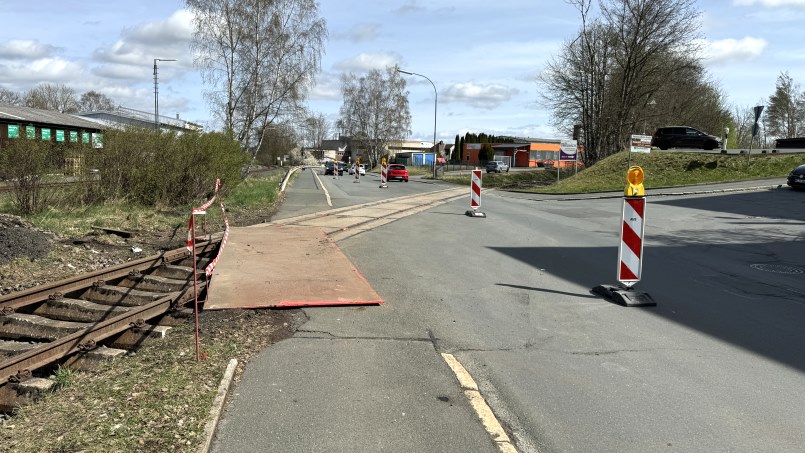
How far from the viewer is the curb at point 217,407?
3414 mm

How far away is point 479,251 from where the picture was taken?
11312 millimetres

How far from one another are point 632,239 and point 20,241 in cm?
895

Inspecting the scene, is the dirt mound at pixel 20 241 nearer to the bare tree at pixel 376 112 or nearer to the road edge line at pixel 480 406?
the road edge line at pixel 480 406

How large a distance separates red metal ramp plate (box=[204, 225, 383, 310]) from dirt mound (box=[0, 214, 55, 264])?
2.71 metres

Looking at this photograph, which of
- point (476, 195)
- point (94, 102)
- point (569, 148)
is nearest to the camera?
point (476, 195)

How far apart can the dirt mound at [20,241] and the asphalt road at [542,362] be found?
4853mm

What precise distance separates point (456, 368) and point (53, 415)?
3.00m

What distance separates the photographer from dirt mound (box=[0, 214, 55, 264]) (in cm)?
836

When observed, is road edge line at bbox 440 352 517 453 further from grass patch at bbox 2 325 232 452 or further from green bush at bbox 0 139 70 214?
green bush at bbox 0 139 70 214

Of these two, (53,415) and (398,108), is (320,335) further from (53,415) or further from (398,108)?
(398,108)

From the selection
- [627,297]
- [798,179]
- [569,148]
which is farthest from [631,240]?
[569,148]

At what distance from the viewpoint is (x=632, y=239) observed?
7.43 metres

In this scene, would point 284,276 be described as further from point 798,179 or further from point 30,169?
point 798,179

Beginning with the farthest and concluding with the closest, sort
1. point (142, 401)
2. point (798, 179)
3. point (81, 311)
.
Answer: point (798, 179)
point (81, 311)
point (142, 401)
